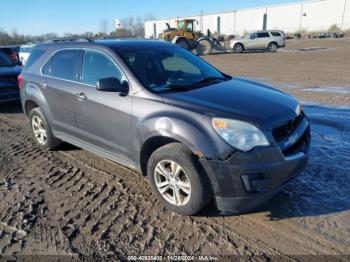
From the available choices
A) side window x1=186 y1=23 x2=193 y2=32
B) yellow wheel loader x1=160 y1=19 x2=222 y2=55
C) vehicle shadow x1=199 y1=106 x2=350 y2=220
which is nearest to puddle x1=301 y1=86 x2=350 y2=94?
vehicle shadow x1=199 y1=106 x2=350 y2=220

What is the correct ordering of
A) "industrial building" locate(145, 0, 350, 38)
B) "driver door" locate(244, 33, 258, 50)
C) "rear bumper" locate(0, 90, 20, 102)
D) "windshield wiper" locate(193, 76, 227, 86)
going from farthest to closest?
"industrial building" locate(145, 0, 350, 38) < "driver door" locate(244, 33, 258, 50) < "rear bumper" locate(0, 90, 20, 102) < "windshield wiper" locate(193, 76, 227, 86)

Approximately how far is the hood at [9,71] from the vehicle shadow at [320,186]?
24.4 feet

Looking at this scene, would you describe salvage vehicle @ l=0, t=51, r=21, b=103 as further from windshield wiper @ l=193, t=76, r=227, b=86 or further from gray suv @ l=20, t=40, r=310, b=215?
windshield wiper @ l=193, t=76, r=227, b=86

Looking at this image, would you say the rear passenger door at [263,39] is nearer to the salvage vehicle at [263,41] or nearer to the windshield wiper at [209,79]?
the salvage vehicle at [263,41]

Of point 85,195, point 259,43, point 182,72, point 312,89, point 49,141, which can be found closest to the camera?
point 85,195

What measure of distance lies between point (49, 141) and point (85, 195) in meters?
1.80

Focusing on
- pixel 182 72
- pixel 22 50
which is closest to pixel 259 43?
pixel 22 50

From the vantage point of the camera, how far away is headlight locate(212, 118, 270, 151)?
3.09 metres

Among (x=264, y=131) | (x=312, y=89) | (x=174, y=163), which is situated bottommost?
(x=312, y=89)

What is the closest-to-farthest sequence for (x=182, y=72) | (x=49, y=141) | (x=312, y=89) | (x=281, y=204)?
(x=281, y=204) → (x=182, y=72) → (x=49, y=141) → (x=312, y=89)

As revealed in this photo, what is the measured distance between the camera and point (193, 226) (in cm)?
341

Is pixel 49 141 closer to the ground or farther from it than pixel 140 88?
closer to the ground

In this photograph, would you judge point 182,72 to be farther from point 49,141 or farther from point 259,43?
point 259,43

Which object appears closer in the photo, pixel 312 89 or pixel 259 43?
pixel 312 89
